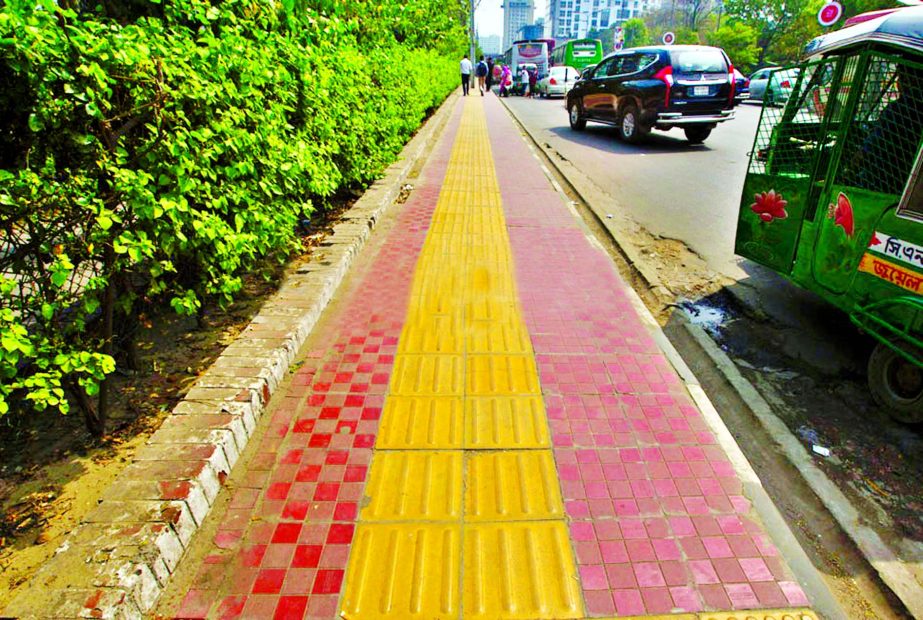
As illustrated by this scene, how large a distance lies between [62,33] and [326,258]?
113 inches

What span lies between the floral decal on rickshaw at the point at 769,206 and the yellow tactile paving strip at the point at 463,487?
227 cm

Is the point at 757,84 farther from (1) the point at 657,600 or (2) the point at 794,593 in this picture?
(1) the point at 657,600

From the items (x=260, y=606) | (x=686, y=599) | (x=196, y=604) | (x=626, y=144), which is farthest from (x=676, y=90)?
(x=196, y=604)

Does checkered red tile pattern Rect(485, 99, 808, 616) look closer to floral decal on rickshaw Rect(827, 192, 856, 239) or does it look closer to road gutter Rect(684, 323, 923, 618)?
road gutter Rect(684, 323, 923, 618)

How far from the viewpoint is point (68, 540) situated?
2.10 m

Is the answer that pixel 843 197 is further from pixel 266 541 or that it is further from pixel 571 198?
pixel 571 198

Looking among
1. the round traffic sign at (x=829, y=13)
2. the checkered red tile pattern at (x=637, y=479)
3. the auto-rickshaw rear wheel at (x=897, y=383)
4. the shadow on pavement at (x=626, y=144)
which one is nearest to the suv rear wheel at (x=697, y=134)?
the shadow on pavement at (x=626, y=144)

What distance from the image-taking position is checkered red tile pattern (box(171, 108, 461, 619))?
212 centimetres

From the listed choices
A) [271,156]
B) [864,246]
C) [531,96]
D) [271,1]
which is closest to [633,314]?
[864,246]

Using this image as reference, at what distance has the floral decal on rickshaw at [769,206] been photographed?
4280 mm

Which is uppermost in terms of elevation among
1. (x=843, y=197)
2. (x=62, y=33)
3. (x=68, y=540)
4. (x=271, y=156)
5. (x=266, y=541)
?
(x=62, y=33)

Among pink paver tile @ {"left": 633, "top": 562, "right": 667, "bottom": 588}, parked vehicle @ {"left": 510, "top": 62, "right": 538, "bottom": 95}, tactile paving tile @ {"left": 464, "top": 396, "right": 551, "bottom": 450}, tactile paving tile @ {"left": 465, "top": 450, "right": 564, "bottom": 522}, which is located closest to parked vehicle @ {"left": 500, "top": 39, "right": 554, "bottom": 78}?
parked vehicle @ {"left": 510, "top": 62, "right": 538, "bottom": 95}

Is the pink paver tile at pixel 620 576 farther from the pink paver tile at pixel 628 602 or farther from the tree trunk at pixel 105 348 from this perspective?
the tree trunk at pixel 105 348

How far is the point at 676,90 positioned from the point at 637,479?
10885 millimetres
